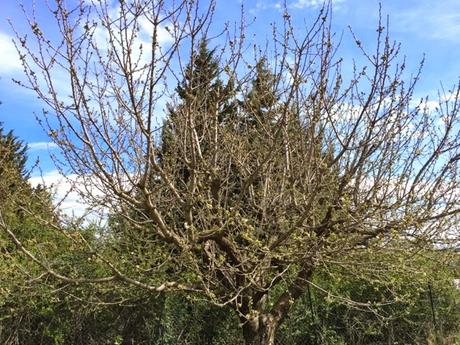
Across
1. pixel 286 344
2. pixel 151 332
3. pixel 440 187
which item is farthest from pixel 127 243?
pixel 440 187

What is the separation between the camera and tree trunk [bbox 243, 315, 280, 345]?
4.98 m

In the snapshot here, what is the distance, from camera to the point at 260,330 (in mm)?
4996

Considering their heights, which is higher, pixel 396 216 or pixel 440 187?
pixel 440 187

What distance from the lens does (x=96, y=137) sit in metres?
4.23

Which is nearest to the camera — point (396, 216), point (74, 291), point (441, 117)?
point (396, 216)

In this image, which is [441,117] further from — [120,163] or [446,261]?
[120,163]

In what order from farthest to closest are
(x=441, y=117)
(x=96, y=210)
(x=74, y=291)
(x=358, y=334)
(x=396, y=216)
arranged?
(x=358, y=334), (x=74, y=291), (x=96, y=210), (x=441, y=117), (x=396, y=216)

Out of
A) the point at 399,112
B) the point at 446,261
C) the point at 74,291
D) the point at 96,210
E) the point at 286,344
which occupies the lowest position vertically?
the point at 286,344

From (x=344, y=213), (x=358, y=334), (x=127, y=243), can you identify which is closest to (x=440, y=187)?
(x=344, y=213)

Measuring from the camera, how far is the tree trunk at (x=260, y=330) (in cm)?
498

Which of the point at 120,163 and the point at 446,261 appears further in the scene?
the point at 446,261

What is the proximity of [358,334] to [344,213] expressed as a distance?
290cm

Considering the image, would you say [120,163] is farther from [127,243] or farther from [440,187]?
[440,187]

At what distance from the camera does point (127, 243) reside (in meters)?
5.76
